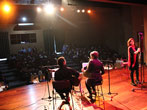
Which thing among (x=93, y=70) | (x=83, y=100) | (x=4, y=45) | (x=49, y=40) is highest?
(x=49, y=40)

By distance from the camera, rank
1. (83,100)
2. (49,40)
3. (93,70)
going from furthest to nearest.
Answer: (49,40) → (83,100) → (93,70)

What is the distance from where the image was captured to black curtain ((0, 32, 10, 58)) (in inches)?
513

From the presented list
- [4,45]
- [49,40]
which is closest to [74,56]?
[49,40]

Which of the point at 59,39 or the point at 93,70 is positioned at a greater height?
the point at 59,39

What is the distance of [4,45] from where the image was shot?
13148mm

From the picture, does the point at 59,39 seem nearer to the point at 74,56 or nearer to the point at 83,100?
the point at 74,56

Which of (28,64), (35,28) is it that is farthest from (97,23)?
(28,64)

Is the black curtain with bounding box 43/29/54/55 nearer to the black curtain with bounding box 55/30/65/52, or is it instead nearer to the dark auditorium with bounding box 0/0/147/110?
the dark auditorium with bounding box 0/0/147/110

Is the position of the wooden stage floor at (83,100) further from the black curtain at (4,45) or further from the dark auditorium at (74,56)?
the black curtain at (4,45)

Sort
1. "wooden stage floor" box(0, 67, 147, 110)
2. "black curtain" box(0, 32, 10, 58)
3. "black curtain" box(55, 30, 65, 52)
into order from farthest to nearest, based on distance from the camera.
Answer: "black curtain" box(55, 30, 65, 52), "black curtain" box(0, 32, 10, 58), "wooden stage floor" box(0, 67, 147, 110)

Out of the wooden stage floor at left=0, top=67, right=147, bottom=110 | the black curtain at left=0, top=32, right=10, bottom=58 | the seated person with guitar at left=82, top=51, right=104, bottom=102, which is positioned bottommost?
the wooden stage floor at left=0, top=67, right=147, bottom=110

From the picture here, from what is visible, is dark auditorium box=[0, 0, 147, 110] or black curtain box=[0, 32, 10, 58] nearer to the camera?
dark auditorium box=[0, 0, 147, 110]

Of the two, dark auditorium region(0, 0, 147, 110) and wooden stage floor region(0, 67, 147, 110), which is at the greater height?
dark auditorium region(0, 0, 147, 110)

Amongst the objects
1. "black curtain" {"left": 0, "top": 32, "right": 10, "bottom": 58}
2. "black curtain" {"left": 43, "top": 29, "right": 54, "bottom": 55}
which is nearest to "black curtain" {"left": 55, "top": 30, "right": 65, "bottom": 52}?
"black curtain" {"left": 43, "top": 29, "right": 54, "bottom": 55}
